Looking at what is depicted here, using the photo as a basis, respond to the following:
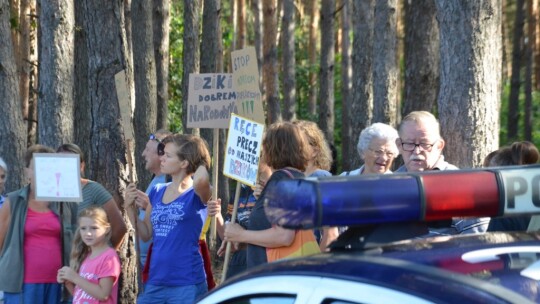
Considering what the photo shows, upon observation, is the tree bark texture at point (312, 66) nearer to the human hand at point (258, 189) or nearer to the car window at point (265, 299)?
the human hand at point (258, 189)

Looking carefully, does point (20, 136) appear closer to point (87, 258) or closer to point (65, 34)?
point (65, 34)

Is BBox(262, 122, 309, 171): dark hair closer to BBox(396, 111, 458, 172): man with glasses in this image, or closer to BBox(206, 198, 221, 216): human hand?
BBox(396, 111, 458, 172): man with glasses

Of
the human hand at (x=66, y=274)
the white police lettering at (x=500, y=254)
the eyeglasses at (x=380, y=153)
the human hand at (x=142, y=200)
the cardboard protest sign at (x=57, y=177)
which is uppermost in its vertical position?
the white police lettering at (x=500, y=254)

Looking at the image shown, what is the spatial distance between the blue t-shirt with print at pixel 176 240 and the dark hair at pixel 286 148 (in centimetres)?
132

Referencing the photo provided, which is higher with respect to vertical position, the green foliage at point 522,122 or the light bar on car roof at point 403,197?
the light bar on car roof at point 403,197

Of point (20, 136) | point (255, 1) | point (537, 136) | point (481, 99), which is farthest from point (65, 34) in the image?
point (537, 136)

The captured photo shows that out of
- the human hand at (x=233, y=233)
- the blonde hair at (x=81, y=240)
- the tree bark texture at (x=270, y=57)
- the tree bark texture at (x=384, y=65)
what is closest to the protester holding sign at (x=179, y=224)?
the blonde hair at (x=81, y=240)

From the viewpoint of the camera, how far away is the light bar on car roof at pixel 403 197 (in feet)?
8.61

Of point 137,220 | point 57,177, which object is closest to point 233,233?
point 137,220

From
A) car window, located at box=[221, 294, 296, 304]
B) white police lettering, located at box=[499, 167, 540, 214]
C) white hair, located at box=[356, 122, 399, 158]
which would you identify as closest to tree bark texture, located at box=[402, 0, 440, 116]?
white hair, located at box=[356, 122, 399, 158]

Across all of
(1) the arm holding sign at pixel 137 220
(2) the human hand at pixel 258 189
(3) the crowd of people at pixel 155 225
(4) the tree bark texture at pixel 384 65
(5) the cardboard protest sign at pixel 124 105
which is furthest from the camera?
(4) the tree bark texture at pixel 384 65

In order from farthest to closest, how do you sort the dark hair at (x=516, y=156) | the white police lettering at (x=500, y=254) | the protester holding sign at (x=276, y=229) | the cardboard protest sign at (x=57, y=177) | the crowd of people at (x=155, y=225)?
the cardboard protest sign at (x=57, y=177), the crowd of people at (x=155, y=225), the dark hair at (x=516, y=156), the protester holding sign at (x=276, y=229), the white police lettering at (x=500, y=254)

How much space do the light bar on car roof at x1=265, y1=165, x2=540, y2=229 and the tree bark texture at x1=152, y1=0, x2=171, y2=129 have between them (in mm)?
17532

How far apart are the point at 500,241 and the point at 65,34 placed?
9.57m
